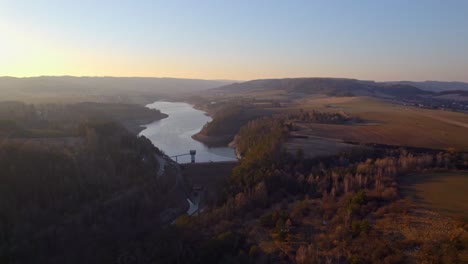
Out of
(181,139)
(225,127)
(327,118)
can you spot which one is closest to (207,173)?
(181,139)

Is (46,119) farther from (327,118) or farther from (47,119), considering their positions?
(327,118)

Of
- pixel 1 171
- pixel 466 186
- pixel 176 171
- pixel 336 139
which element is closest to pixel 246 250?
pixel 466 186

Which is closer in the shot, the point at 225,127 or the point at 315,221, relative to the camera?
the point at 315,221

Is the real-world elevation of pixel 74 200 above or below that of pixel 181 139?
above

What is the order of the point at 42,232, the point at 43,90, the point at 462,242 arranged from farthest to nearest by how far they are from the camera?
the point at 43,90 → the point at 42,232 → the point at 462,242

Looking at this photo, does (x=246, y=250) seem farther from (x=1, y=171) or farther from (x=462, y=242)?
(x=1, y=171)

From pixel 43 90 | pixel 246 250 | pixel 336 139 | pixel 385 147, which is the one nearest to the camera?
pixel 246 250

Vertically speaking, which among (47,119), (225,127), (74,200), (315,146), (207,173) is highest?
(47,119)
